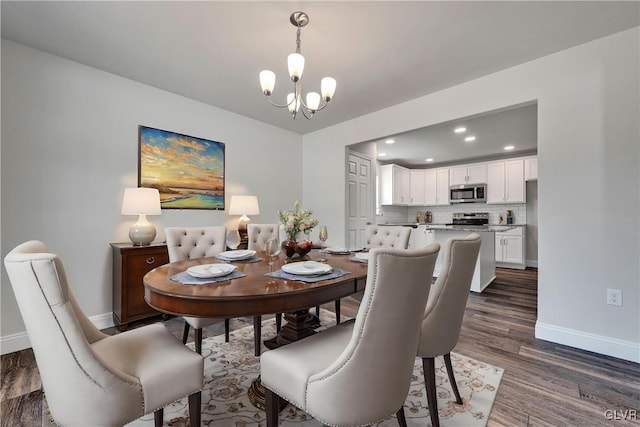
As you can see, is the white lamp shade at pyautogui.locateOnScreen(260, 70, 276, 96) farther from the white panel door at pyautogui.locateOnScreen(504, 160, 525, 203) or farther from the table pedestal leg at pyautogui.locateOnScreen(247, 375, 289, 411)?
the white panel door at pyautogui.locateOnScreen(504, 160, 525, 203)

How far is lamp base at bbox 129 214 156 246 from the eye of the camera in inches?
104

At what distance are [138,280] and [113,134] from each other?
1.48 metres

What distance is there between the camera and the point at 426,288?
999 mm

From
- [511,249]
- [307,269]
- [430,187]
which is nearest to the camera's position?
[307,269]

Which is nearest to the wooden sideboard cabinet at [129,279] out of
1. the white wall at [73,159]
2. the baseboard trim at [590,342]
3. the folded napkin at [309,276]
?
the white wall at [73,159]

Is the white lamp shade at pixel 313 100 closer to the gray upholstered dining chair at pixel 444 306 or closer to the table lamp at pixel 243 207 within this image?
the gray upholstered dining chair at pixel 444 306

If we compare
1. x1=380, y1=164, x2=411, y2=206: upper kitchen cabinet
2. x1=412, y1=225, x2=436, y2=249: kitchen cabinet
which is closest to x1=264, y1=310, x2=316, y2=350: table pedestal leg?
x1=412, y1=225, x2=436, y2=249: kitchen cabinet

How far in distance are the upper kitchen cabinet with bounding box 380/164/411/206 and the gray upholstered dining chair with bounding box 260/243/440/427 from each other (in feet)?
18.3

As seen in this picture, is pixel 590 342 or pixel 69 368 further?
pixel 590 342

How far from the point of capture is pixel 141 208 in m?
2.60

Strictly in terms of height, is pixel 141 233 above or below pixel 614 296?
above

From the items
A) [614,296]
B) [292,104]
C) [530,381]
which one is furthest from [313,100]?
[614,296]

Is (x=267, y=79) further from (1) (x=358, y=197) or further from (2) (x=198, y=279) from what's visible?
(1) (x=358, y=197)

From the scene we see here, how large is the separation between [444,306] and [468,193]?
568 centimetres
